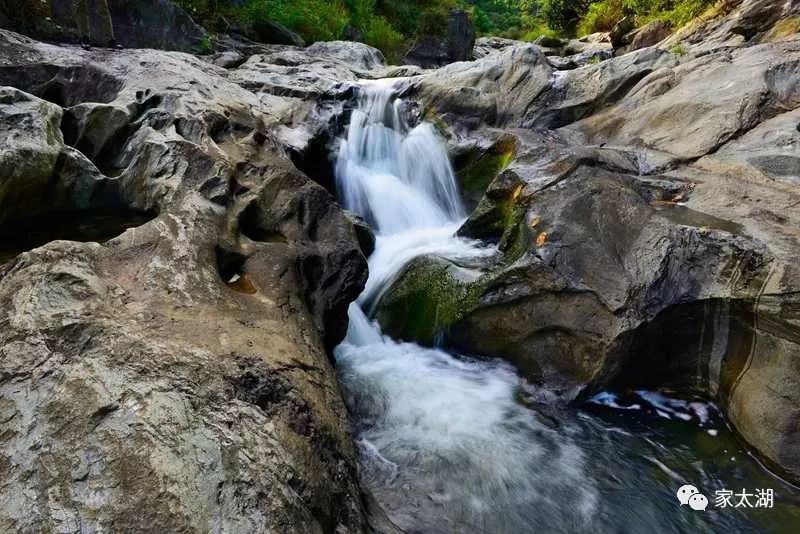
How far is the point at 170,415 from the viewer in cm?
238

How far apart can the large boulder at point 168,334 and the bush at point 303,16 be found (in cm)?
1042

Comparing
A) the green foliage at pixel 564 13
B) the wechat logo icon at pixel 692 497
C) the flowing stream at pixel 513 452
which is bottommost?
the wechat logo icon at pixel 692 497

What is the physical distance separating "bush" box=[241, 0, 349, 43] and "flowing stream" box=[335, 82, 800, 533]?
1217 cm

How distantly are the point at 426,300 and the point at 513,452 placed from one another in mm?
1913

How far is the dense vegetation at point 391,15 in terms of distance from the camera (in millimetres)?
13070

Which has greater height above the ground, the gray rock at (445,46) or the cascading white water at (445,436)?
the gray rock at (445,46)

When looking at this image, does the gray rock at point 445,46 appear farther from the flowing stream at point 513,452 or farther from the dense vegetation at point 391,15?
the flowing stream at point 513,452

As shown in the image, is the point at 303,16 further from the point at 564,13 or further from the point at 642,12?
the point at 564,13

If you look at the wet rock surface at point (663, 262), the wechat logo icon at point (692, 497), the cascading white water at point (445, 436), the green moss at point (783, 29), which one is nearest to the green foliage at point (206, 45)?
the cascading white water at point (445, 436)

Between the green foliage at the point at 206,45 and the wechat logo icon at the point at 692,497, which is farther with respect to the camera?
the green foliage at the point at 206,45

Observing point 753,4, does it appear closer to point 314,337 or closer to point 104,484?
point 314,337

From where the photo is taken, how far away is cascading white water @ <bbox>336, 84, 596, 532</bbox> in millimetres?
3473

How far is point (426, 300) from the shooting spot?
5.38 m

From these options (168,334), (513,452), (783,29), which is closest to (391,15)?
(783,29)
